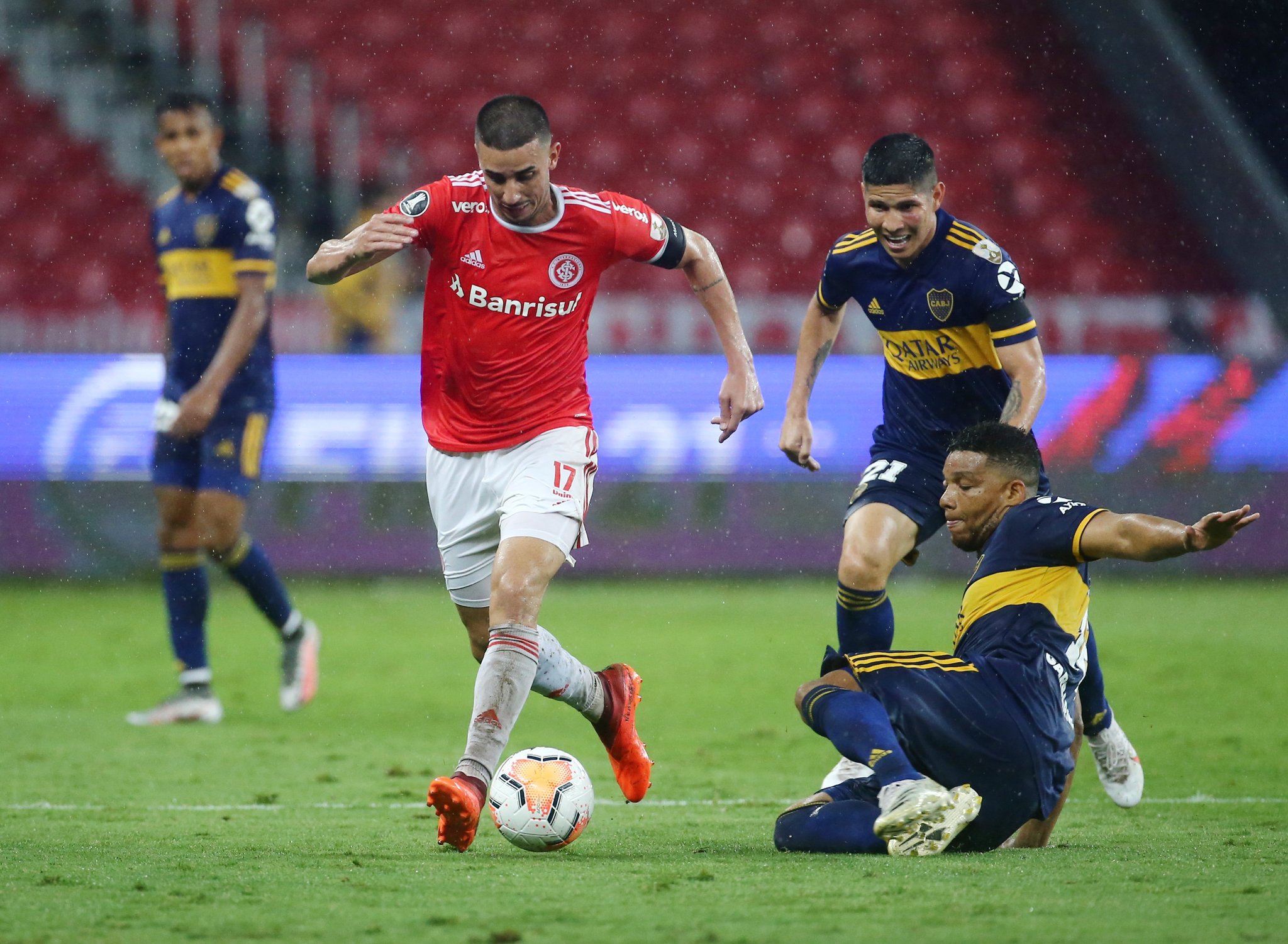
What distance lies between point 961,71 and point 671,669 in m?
10.5

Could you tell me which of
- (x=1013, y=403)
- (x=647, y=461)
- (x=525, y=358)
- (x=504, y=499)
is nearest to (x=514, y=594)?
(x=504, y=499)

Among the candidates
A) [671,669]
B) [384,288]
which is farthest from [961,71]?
[671,669]

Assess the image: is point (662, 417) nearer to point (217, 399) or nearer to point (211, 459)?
point (211, 459)

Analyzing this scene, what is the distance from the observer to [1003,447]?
4414 mm

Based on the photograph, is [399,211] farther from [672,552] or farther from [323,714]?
[672,552]

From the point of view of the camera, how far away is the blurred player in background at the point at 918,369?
16.6 ft

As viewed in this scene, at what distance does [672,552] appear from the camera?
39.8ft

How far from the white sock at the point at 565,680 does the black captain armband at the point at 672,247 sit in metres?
1.24

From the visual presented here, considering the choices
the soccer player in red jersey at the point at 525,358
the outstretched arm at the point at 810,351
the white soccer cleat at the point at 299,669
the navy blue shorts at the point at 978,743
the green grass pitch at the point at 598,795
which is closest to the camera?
the green grass pitch at the point at 598,795

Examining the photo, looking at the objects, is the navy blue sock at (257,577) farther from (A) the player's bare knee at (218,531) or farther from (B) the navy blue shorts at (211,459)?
(B) the navy blue shorts at (211,459)

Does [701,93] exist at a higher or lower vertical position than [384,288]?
higher

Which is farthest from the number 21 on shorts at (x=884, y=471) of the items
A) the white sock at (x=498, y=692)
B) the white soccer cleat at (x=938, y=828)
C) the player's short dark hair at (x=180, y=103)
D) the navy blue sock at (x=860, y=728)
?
the player's short dark hair at (x=180, y=103)

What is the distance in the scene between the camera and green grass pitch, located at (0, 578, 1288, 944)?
317 cm

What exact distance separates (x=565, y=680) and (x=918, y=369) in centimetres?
166
